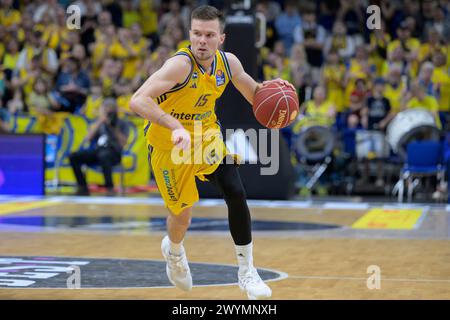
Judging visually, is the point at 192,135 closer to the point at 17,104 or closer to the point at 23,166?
the point at 23,166

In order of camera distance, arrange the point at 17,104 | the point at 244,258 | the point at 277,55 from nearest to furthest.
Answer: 1. the point at 244,258
2. the point at 277,55
3. the point at 17,104

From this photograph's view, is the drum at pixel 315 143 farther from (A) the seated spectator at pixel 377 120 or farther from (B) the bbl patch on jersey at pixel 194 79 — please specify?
(B) the bbl patch on jersey at pixel 194 79

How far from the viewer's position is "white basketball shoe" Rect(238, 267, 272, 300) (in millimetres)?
6934

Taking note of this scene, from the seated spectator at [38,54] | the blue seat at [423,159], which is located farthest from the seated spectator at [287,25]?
the seated spectator at [38,54]

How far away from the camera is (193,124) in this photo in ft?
24.1

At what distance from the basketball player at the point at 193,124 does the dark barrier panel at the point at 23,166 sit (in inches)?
382

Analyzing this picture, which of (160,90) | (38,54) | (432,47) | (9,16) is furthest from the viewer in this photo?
(9,16)

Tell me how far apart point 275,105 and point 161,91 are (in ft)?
2.97

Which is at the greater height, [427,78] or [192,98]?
[427,78]

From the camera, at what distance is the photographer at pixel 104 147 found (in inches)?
675

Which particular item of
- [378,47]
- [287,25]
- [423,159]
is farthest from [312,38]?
[423,159]

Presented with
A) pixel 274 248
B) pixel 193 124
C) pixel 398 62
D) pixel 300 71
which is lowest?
pixel 274 248
